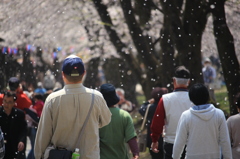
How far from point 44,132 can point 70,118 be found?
260 mm

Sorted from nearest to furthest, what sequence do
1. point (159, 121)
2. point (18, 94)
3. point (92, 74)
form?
point (159, 121) → point (18, 94) → point (92, 74)

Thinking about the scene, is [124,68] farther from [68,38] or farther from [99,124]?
[99,124]

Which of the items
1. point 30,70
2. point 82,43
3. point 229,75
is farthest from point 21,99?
point 30,70

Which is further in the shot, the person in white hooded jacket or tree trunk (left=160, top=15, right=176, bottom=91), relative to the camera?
tree trunk (left=160, top=15, right=176, bottom=91)

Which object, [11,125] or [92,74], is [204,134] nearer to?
[11,125]

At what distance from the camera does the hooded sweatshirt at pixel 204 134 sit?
195 inches

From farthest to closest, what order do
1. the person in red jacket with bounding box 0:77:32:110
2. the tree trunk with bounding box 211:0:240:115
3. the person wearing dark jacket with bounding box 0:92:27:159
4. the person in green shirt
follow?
the tree trunk with bounding box 211:0:240:115, the person in red jacket with bounding box 0:77:32:110, the person wearing dark jacket with bounding box 0:92:27:159, the person in green shirt

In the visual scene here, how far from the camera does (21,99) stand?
772 cm

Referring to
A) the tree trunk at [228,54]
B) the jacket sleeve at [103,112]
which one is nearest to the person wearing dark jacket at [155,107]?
the tree trunk at [228,54]

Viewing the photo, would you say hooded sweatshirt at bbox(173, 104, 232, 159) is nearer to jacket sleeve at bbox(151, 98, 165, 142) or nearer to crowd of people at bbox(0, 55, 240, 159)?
crowd of people at bbox(0, 55, 240, 159)

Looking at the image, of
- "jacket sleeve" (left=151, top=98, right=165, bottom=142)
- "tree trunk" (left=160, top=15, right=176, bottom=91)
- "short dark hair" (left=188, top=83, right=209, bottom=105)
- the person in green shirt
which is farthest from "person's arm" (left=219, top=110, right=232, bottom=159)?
"tree trunk" (left=160, top=15, right=176, bottom=91)

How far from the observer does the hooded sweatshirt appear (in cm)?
496

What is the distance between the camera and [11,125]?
22.6 ft

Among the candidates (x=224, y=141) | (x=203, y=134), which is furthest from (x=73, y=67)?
(x=224, y=141)
